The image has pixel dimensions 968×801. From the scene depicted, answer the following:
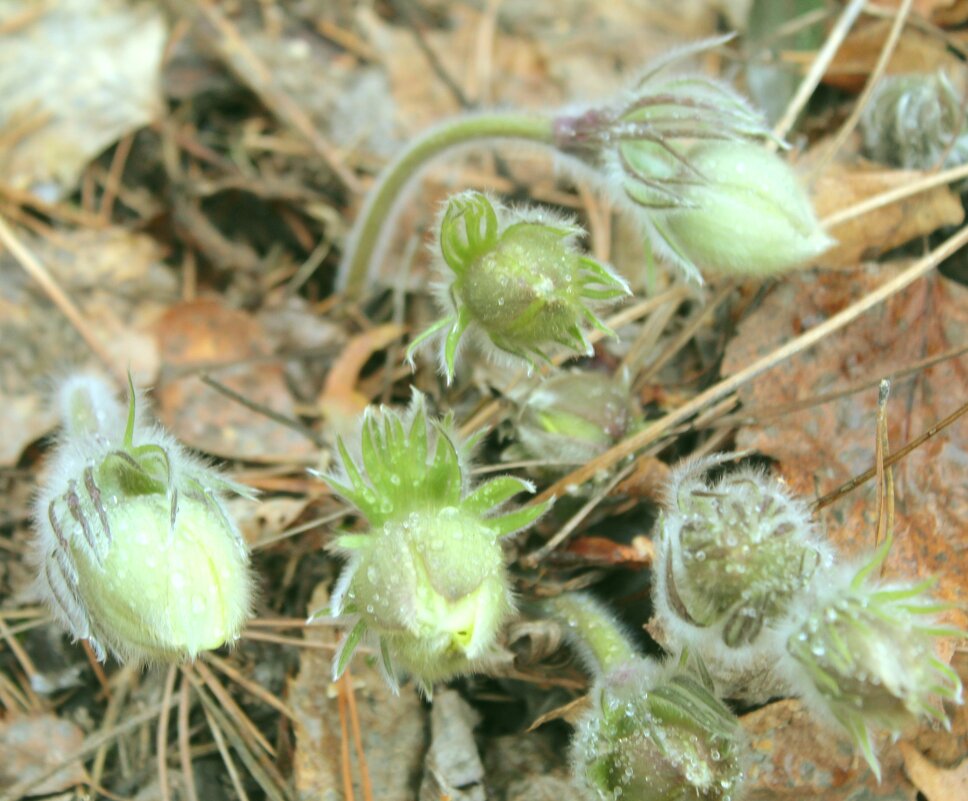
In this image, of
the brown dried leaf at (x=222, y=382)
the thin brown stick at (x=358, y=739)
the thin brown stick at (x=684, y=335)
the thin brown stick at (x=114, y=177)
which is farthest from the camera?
the thin brown stick at (x=114, y=177)

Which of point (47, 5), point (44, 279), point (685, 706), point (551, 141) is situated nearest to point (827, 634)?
point (685, 706)

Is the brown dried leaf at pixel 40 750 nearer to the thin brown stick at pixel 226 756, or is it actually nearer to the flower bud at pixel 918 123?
the thin brown stick at pixel 226 756

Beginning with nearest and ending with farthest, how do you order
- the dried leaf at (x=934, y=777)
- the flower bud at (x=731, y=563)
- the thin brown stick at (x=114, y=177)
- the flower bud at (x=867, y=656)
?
1. the flower bud at (x=867, y=656)
2. the flower bud at (x=731, y=563)
3. the dried leaf at (x=934, y=777)
4. the thin brown stick at (x=114, y=177)

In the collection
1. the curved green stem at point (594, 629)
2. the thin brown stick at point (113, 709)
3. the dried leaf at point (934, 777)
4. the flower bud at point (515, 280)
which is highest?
the flower bud at point (515, 280)

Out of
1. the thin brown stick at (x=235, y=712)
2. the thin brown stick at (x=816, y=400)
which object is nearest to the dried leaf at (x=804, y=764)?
the thin brown stick at (x=816, y=400)

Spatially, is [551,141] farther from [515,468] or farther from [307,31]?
[307,31]

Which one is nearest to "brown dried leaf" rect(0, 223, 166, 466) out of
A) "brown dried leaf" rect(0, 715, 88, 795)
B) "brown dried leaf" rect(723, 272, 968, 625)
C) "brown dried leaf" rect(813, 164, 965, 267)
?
"brown dried leaf" rect(0, 715, 88, 795)
